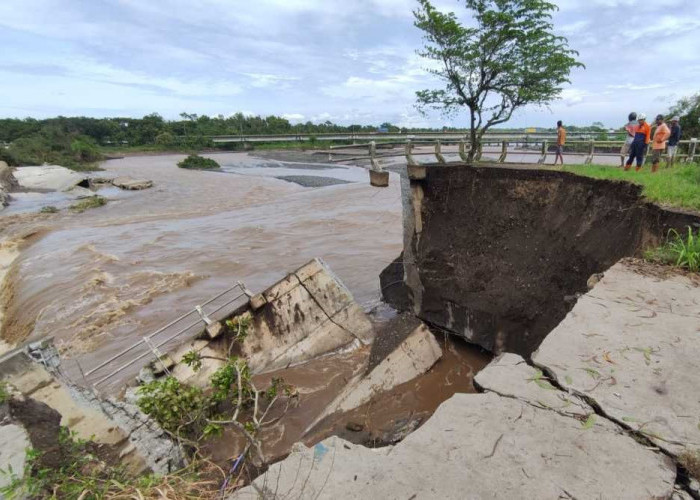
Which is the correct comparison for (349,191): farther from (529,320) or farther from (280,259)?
(529,320)

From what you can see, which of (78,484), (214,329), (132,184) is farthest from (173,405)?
(132,184)

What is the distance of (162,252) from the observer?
13.5m

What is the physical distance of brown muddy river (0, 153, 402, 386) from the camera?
888 cm

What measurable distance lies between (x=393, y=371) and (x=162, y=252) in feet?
35.9

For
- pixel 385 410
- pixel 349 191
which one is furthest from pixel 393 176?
pixel 385 410

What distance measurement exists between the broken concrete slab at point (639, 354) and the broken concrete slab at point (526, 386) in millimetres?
84

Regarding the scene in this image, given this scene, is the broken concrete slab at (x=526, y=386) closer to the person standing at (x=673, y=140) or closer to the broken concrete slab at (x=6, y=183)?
the person standing at (x=673, y=140)

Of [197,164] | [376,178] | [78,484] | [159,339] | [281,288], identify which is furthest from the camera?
[197,164]

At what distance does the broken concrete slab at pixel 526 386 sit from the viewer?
2.17 m

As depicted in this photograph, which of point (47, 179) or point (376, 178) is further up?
point (376, 178)

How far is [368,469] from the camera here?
6.37 feet

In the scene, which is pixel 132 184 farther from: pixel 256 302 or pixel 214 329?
pixel 214 329

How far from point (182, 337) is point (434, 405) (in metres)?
5.29

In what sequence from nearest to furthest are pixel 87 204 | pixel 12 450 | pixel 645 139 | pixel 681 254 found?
pixel 12 450, pixel 681 254, pixel 645 139, pixel 87 204
